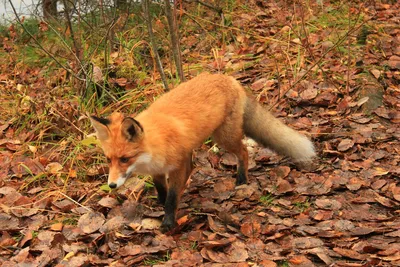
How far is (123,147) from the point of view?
339cm

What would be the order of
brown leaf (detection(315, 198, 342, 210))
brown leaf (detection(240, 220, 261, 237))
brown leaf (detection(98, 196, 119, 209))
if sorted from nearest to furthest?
brown leaf (detection(240, 220, 261, 237)) → brown leaf (detection(315, 198, 342, 210)) → brown leaf (detection(98, 196, 119, 209))

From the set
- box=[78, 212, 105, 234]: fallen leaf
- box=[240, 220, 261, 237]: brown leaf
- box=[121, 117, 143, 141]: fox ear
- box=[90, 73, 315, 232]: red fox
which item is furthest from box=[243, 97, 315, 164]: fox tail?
box=[78, 212, 105, 234]: fallen leaf

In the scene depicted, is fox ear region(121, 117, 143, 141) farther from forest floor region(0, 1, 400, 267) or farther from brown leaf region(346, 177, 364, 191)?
brown leaf region(346, 177, 364, 191)

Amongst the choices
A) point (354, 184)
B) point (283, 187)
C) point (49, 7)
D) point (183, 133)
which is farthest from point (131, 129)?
point (49, 7)

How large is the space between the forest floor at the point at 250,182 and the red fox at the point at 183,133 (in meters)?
0.22

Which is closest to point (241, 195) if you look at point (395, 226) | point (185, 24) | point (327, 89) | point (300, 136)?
point (300, 136)

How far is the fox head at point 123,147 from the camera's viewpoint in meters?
3.35

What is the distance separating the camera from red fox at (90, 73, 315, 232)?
11.2 feet

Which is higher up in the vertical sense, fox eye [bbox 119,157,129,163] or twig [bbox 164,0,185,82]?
twig [bbox 164,0,185,82]

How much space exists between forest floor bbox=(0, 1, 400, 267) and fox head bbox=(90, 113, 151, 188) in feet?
1.80

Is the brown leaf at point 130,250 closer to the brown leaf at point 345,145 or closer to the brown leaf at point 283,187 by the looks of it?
the brown leaf at point 283,187

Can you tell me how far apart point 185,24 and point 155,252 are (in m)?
5.17

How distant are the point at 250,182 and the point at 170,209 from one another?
103 cm

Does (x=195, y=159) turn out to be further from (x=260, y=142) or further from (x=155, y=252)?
(x=155, y=252)
